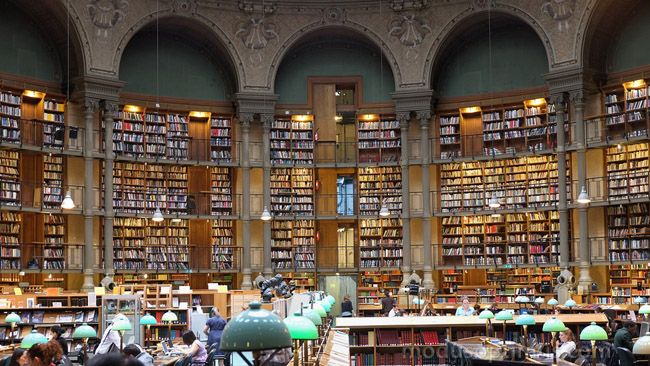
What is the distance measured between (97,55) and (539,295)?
39.4 feet

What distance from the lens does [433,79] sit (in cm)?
2308

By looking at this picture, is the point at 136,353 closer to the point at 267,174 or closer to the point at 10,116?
the point at 10,116

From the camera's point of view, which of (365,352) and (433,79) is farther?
(433,79)

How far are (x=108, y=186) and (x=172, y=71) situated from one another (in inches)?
150

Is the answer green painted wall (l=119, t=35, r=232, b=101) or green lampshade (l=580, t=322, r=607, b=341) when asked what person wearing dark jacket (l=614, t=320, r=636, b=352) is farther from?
green painted wall (l=119, t=35, r=232, b=101)

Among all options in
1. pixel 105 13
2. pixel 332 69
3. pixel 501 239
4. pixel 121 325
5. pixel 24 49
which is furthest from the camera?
pixel 332 69

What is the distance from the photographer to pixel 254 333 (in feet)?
12.9

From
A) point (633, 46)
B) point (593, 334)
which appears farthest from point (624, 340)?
point (633, 46)

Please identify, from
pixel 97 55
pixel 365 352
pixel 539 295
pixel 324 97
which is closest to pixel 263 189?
pixel 324 97

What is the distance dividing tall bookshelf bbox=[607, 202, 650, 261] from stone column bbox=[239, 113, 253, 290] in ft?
29.0

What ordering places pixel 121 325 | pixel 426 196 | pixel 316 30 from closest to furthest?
pixel 121 325 → pixel 426 196 → pixel 316 30

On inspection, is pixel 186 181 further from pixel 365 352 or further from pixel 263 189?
pixel 365 352

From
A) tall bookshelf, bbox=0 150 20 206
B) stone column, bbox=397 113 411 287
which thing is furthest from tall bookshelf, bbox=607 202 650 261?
tall bookshelf, bbox=0 150 20 206

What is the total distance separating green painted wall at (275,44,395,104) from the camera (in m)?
23.6
